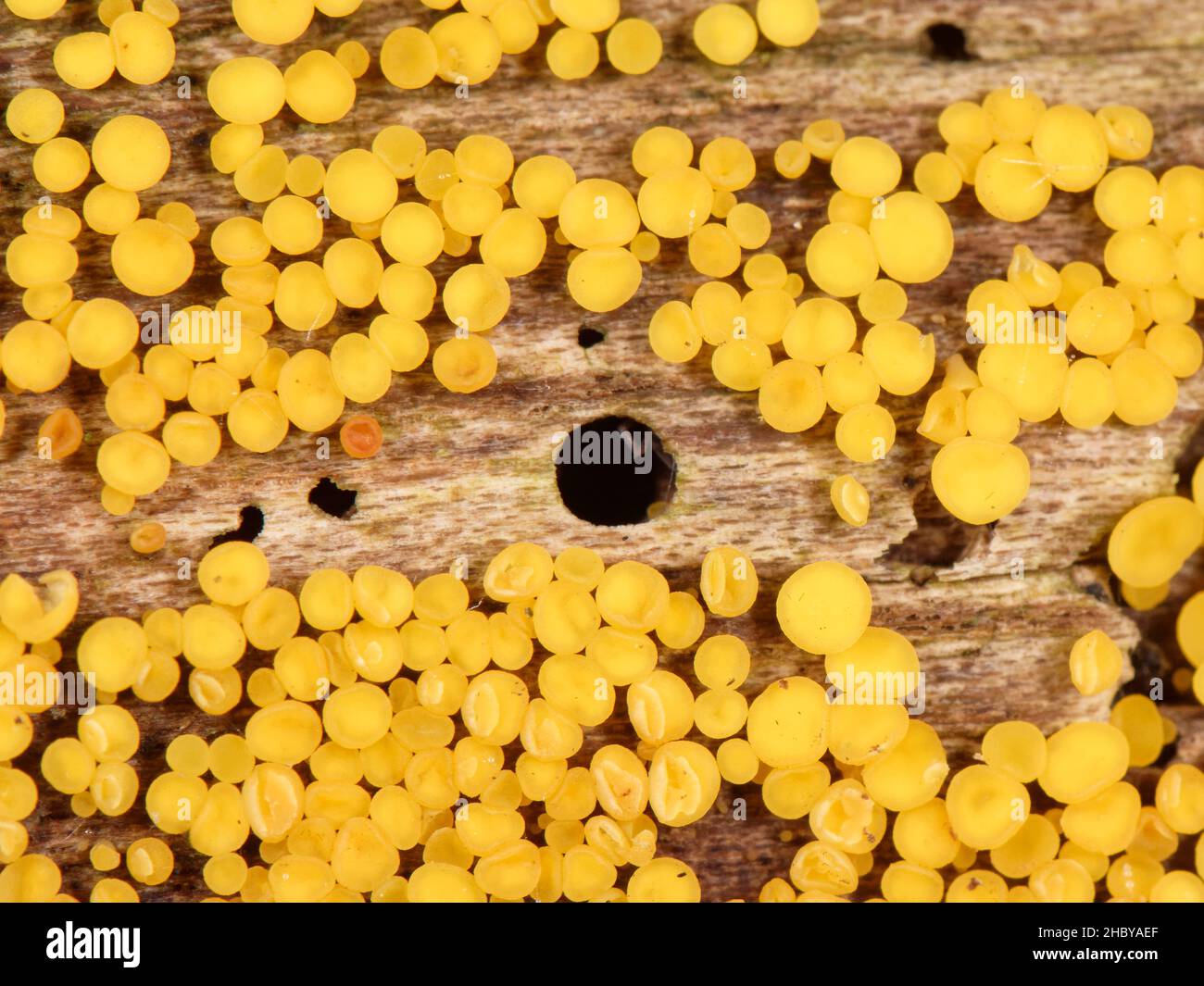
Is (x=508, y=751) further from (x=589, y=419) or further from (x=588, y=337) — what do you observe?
(x=588, y=337)

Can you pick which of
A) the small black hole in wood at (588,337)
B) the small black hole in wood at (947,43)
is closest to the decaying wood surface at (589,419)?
the small black hole in wood at (588,337)

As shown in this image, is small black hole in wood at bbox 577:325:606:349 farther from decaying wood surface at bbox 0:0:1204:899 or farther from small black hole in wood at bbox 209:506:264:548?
small black hole in wood at bbox 209:506:264:548

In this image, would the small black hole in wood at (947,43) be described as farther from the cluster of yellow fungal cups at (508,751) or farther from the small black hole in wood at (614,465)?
the cluster of yellow fungal cups at (508,751)

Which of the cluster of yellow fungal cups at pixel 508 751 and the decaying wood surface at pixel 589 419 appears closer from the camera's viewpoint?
the cluster of yellow fungal cups at pixel 508 751

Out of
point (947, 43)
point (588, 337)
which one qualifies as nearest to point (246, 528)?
point (588, 337)

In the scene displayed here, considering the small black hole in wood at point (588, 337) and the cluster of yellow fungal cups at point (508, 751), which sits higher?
the small black hole in wood at point (588, 337)
